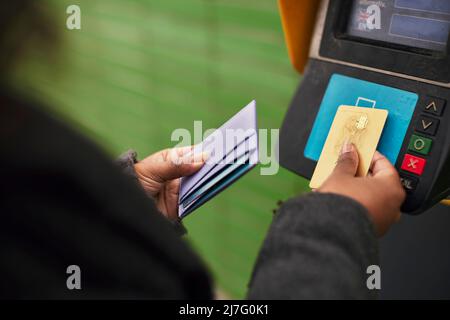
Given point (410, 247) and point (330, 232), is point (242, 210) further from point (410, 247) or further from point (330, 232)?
point (330, 232)

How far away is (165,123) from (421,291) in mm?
1161

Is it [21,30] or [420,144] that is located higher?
[21,30]

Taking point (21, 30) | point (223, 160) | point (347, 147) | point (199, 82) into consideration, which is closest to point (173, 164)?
point (223, 160)

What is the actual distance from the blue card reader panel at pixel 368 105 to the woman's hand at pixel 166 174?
22cm

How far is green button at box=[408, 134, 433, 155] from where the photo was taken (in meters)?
0.79

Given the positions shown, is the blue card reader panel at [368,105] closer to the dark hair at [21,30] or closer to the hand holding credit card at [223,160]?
the hand holding credit card at [223,160]

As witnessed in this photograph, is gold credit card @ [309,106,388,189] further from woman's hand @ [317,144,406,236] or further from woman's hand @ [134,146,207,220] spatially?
woman's hand @ [134,146,207,220]

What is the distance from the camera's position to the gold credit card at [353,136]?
2.61 ft

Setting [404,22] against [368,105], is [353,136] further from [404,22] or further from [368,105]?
[404,22]

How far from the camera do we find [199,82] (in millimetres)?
1729

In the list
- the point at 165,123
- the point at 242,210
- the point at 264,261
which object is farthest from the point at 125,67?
the point at 264,261

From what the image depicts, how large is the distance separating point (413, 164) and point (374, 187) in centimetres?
11

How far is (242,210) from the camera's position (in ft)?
5.76

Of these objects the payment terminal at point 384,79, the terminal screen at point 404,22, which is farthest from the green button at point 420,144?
the terminal screen at point 404,22
